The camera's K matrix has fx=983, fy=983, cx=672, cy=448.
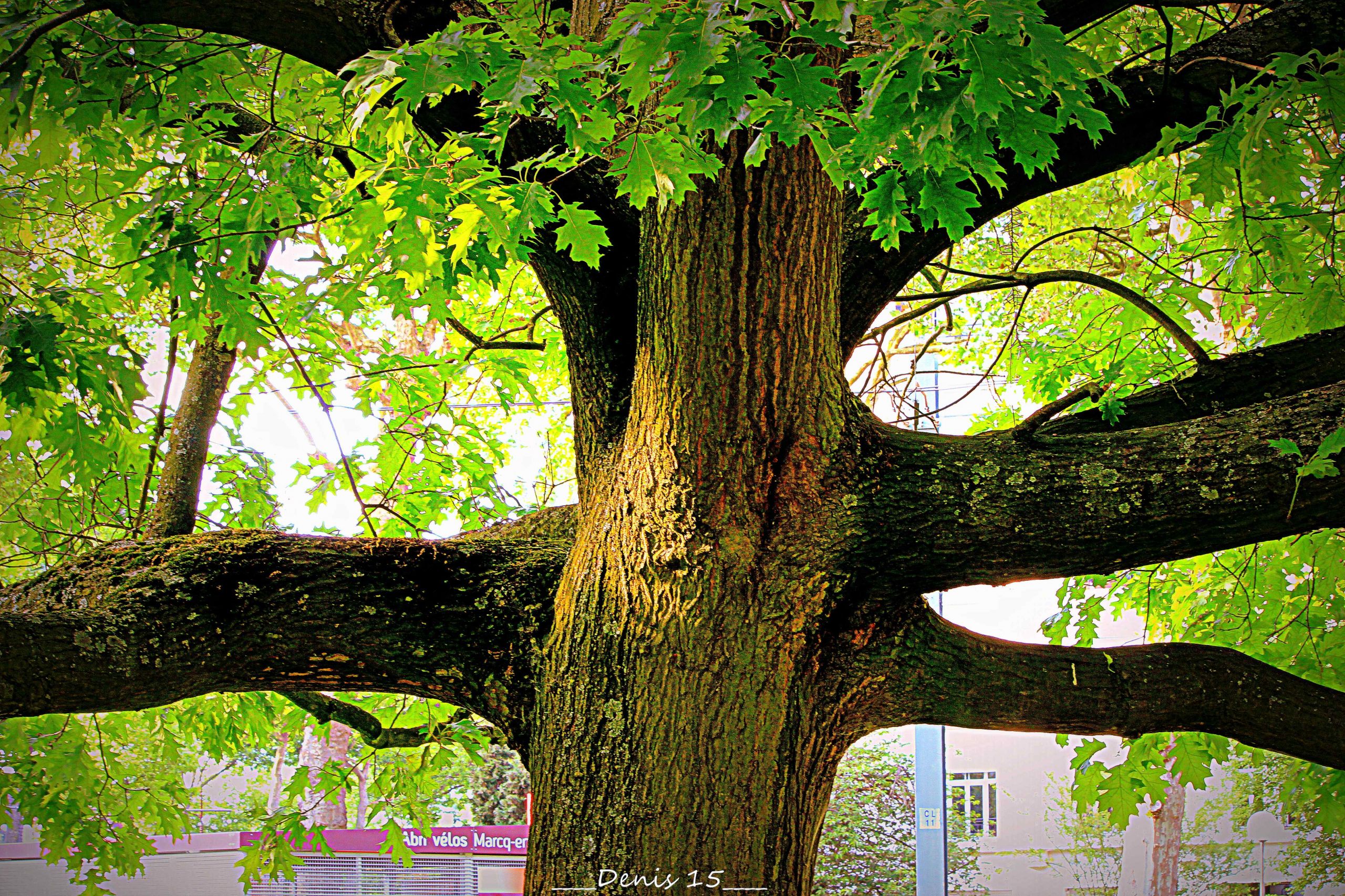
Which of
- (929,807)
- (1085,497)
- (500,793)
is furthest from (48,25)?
(500,793)

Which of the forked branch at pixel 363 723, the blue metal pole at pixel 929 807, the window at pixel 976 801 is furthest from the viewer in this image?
the window at pixel 976 801

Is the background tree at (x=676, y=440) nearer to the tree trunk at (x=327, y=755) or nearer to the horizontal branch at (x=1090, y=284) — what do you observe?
the horizontal branch at (x=1090, y=284)

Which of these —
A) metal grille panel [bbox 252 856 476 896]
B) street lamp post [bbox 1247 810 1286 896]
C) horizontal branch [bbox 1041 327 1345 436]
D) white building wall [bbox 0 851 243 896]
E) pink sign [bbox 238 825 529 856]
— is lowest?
white building wall [bbox 0 851 243 896]

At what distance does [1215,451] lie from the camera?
1.69 metres

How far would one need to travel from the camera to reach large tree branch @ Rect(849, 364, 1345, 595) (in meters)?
1.66

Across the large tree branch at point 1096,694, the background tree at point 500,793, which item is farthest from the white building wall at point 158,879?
the large tree branch at point 1096,694

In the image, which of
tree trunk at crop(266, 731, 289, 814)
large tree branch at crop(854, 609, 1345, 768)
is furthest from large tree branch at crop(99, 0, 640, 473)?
tree trunk at crop(266, 731, 289, 814)

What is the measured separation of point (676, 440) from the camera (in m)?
1.76

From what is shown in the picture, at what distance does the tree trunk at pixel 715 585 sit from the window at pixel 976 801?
599 cm

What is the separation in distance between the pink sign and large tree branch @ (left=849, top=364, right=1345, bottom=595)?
6.08 metres

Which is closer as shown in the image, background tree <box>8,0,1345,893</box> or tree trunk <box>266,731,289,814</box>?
background tree <box>8,0,1345,893</box>

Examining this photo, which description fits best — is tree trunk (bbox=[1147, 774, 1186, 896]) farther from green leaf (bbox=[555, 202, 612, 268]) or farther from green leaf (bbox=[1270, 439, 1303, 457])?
green leaf (bbox=[555, 202, 612, 268])

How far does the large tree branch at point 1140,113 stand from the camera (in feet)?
7.07

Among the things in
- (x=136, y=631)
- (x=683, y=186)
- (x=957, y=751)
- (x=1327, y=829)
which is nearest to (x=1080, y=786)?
(x=1327, y=829)
